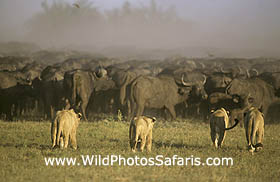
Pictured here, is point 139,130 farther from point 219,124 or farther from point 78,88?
point 78,88

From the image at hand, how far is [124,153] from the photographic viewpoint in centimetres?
819

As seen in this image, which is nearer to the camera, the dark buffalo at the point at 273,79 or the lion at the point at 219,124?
the lion at the point at 219,124

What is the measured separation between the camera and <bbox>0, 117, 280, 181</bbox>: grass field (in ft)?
22.1

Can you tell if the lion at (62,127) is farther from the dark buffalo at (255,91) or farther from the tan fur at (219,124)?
the dark buffalo at (255,91)

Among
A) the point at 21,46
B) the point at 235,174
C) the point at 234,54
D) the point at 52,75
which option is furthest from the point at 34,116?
the point at 234,54

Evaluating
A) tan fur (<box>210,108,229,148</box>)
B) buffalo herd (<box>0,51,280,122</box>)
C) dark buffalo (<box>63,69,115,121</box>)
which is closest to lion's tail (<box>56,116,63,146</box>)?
tan fur (<box>210,108,229,148</box>)

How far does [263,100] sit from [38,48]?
59.8m

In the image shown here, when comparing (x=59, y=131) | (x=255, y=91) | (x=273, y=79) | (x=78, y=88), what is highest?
(x=273, y=79)

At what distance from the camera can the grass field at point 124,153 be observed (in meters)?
6.75

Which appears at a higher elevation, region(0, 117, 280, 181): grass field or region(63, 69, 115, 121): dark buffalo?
region(63, 69, 115, 121): dark buffalo

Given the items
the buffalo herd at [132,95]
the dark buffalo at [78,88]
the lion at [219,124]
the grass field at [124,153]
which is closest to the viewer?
the grass field at [124,153]

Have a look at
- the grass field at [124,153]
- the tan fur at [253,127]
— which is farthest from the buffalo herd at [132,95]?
the tan fur at [253,127]

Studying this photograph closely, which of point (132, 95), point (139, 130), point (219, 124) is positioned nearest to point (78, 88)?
point (132, 95)

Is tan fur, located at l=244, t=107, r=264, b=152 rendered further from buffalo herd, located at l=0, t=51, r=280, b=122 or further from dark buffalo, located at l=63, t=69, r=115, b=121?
dark buffalo, located at l=63, t=69, r=115, b=121
